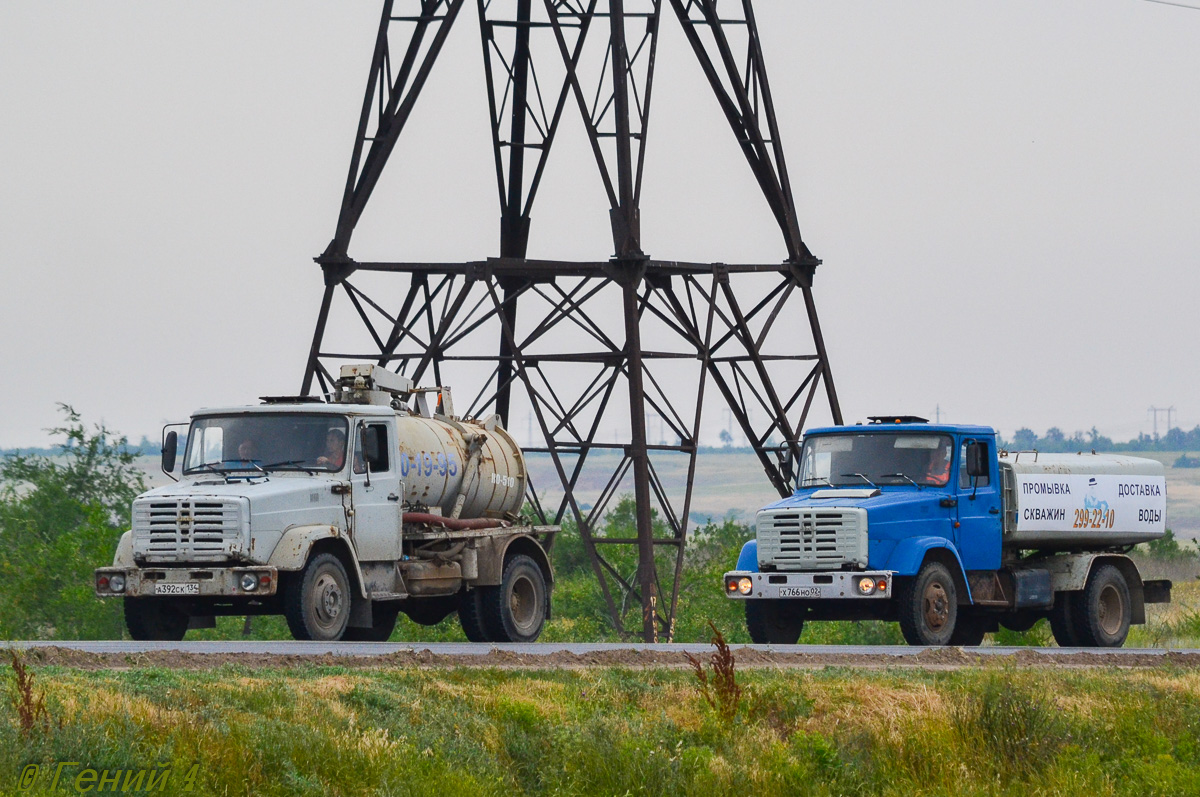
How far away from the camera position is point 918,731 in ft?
52.4

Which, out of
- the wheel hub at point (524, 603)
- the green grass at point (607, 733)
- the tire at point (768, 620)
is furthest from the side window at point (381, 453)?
the green grass at point (607, 733)

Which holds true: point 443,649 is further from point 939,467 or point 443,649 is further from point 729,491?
point 729,491

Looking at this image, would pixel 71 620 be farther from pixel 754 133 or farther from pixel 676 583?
pixel 754 133

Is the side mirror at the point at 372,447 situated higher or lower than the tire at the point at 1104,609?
higher

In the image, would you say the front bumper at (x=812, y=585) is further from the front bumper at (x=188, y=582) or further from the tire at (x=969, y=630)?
the front bumper at (x=188, y=582)

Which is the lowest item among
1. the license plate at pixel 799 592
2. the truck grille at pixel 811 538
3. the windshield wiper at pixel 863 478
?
the license plate at pixel 799 592

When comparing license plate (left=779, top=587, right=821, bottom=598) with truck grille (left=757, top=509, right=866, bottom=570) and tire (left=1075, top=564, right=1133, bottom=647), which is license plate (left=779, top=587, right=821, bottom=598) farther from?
tire (left=1075, top=564, right=1133, bottom=647)

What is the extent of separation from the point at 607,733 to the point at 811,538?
8166mm

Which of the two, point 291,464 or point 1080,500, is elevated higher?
point 291,464

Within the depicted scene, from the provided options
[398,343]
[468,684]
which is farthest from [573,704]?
[398,343]

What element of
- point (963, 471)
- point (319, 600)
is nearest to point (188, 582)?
point (319, 600)

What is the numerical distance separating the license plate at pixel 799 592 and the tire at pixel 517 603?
4.19 m

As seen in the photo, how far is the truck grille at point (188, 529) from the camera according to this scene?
2159 centimetres

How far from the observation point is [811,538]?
23.1 metres
